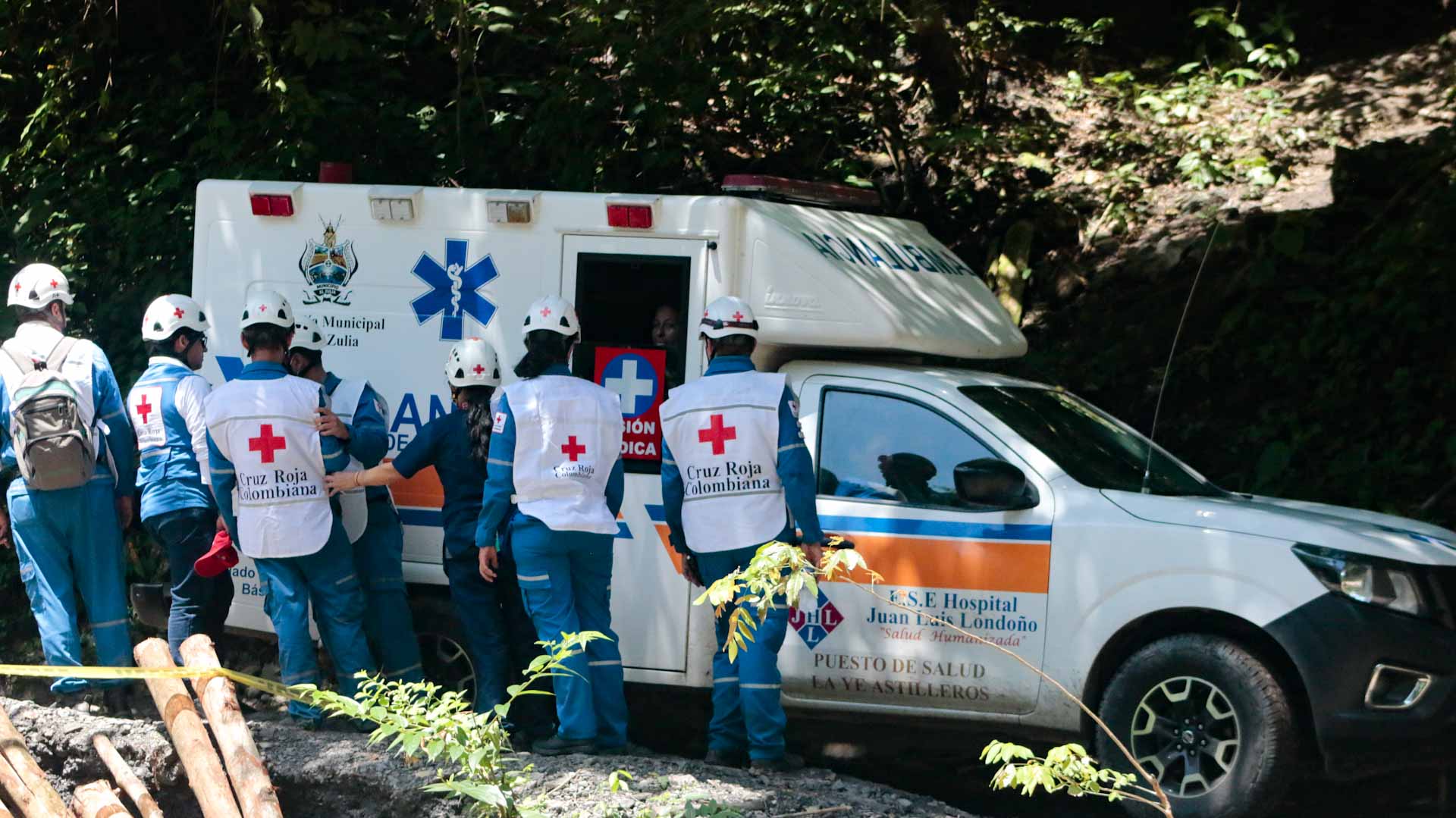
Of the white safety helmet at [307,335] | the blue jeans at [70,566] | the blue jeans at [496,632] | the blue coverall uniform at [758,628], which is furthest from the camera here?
the blue jeans at [70,566]

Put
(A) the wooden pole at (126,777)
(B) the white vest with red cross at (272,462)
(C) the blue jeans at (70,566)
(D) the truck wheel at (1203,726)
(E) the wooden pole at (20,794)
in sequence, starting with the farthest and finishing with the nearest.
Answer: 1. (C) the blue jeans at (70,566)
2. (B) the white vest with red cross at (272,462)
3. (D) the truck wheel at (1203,726)
4. (A) the wooden pole at (126,777)
5. (E) the wooden pole at (20,794)

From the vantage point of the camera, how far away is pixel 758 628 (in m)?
5.89

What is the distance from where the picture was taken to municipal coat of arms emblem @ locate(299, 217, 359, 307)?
6848mm

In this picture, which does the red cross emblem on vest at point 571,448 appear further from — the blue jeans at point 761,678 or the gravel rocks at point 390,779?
the gravel rocks at point 390,779

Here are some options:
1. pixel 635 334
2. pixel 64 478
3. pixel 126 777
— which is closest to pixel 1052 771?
pixel 635 334

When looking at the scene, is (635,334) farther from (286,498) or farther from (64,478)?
(64,478)

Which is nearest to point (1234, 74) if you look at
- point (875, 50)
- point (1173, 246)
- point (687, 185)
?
point (1173, 246)

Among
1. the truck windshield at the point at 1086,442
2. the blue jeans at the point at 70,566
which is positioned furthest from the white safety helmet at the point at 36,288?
the truck windshield at the point at 1086,442

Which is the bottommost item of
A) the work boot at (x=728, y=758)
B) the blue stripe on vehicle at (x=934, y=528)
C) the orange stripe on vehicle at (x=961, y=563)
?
the work boot at (x=728, y=758)

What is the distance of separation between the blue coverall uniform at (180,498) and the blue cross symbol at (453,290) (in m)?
1.08

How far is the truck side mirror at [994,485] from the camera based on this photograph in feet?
19.0

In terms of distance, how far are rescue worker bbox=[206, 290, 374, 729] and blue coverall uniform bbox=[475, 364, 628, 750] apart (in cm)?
71

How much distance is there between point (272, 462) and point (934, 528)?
9.10 ft

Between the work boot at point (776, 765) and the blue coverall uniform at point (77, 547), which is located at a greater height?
the blue coverall uniform at point (77, 547)
